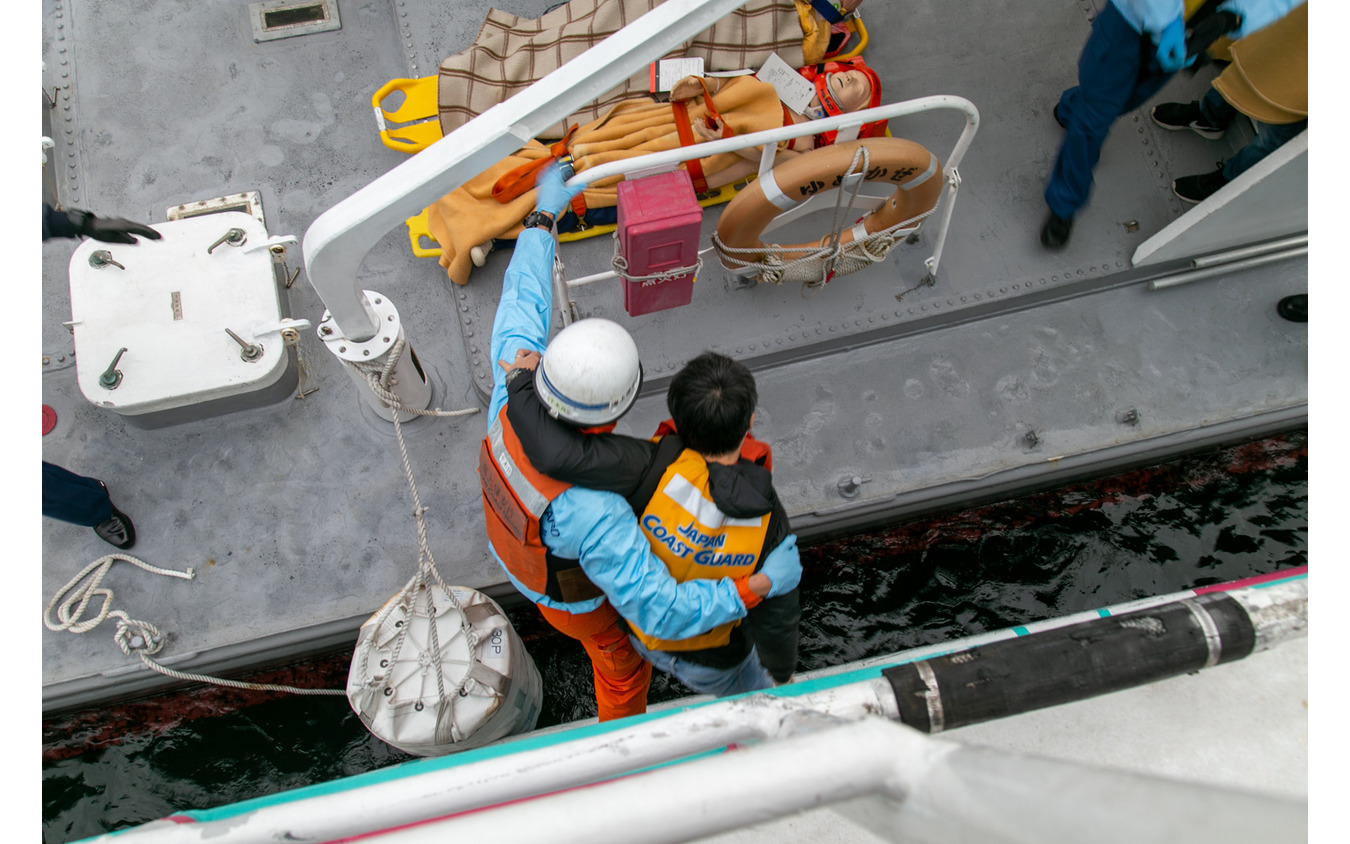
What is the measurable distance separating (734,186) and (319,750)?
2743mm

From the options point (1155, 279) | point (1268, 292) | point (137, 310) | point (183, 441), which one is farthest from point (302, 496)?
point (1268, 292)

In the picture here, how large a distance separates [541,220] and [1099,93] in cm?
199

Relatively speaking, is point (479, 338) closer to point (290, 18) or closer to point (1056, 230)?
point (290, 18)

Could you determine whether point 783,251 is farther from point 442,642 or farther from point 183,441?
point 183,441

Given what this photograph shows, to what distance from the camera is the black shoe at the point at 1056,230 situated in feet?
9.28

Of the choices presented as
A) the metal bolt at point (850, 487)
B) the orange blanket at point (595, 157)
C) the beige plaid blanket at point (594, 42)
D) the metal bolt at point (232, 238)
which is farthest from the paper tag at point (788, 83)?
the metal bolt at point (232, 238)

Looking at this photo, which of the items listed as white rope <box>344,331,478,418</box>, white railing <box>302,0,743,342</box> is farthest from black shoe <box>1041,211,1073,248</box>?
white rope <box>344,331,478,418</box>

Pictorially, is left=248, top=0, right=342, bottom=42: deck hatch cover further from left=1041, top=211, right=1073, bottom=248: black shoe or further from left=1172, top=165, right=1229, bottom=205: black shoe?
left=1172, top=165, right=1229, bottom=205: black shoe

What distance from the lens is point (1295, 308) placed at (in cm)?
277

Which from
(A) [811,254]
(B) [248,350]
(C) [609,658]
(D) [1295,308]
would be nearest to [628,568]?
(C) [609,658]

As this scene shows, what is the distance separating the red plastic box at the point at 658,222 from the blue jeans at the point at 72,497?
1.86m

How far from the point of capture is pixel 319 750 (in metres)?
2.89

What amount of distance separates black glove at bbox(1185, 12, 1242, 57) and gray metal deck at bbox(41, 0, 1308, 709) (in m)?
0.65

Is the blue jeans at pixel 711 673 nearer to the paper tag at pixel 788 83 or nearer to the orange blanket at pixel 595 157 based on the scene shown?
the orange blanket at pixel 595 157
